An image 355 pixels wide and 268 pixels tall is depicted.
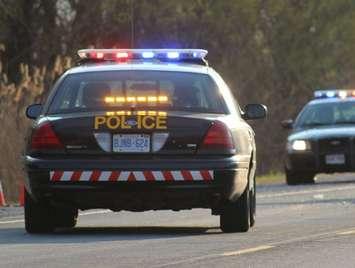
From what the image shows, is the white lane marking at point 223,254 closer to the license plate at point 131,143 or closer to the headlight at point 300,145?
the license plate at point 131,143

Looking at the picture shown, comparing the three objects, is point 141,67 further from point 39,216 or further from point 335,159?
point 335,159

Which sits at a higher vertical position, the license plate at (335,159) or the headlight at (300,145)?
the headlight at (300,145)

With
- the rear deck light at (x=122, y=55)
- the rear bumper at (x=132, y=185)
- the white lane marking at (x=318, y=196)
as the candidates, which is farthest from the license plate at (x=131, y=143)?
the white lane marking at (x=318, y=196)

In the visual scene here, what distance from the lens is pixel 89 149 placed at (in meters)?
12.1

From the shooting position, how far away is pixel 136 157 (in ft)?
39.4

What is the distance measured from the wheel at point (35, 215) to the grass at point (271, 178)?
1255 centimetres

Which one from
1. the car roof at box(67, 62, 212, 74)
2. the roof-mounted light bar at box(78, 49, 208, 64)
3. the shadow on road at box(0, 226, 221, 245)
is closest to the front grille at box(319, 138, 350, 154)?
the roof-mounted light bar at box(78, 49, 208, 64)

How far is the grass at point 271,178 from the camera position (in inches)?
1022

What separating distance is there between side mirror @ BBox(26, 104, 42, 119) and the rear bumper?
1128mm

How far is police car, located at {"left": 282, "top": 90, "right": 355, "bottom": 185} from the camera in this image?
2398cm

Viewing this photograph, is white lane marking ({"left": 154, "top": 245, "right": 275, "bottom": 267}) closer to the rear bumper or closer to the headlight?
the rear bumper

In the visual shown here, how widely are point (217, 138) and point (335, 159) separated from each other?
12.1 meters

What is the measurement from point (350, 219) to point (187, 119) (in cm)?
289

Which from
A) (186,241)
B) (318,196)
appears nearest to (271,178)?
(318,196)
